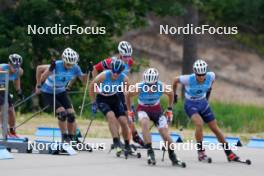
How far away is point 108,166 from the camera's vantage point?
17.7 meters

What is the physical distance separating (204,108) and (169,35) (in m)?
38.6

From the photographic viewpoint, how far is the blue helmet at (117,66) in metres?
19.1

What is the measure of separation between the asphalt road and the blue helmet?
72.4 inches

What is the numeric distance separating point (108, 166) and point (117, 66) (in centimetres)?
241

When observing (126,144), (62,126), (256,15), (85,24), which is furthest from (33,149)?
(256,15)

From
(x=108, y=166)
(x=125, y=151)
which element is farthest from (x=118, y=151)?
(x=108, y=166)
